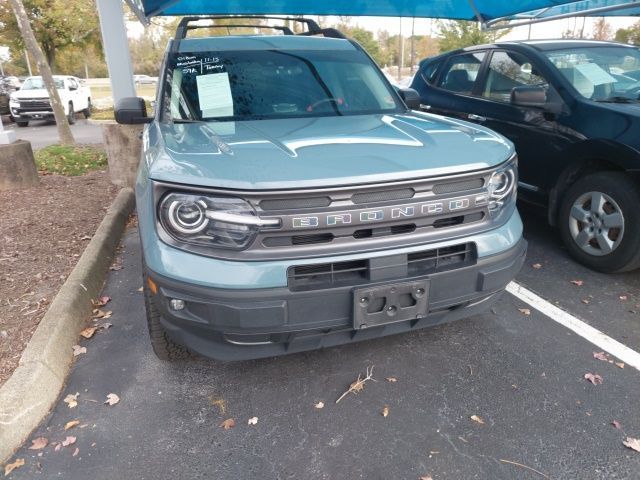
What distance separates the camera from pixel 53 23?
71.7 ft

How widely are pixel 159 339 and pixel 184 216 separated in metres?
0.90

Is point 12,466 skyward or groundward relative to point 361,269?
groundward

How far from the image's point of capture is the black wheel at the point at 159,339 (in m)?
2.48

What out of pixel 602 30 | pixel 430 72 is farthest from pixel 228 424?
pixel 602 30

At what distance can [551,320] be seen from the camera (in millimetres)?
3279

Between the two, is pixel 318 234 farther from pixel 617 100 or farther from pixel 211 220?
pixel 617 100

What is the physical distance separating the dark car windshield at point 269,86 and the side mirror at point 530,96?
1199 mm

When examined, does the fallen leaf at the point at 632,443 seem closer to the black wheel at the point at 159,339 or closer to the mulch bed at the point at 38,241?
the black wheel at the point at 159,339

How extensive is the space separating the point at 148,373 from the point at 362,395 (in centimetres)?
124

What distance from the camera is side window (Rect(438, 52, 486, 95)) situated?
203 inches

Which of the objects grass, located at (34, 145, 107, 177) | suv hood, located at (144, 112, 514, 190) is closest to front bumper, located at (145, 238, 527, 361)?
suv hood, located at (144, 112, 514, 190)

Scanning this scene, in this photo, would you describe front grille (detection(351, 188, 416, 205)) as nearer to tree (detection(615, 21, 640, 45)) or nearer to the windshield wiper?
the windshield wiper

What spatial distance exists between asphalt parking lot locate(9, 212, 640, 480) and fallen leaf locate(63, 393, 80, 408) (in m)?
0.03

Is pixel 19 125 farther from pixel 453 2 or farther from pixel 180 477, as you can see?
pixel 180 477
